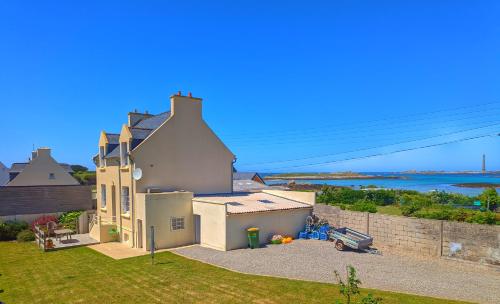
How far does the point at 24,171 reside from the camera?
131 feet

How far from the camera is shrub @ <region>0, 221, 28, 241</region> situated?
25281 mm

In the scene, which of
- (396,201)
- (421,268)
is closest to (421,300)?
(421,268)

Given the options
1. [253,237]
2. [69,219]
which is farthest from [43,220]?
[253,237]

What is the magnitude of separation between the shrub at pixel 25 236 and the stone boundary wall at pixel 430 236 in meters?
24.6

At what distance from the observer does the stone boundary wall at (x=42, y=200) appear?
88.8 feet

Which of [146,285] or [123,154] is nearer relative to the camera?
[146,285]

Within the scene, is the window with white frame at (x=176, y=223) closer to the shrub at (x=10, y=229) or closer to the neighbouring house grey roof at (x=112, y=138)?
the neighbouring house grey roof at (x=112, y=138)

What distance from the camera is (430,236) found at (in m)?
18.2

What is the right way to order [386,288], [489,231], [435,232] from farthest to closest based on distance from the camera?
[435,232], [489,231], [386,288]

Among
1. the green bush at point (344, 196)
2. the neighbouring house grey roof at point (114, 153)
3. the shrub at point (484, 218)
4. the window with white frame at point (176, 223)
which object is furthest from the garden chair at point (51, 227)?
the shrub at point (484, 218)

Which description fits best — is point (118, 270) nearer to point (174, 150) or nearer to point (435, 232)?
point (174, 150)

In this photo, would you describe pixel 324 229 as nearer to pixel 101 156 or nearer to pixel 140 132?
pixel 140 132

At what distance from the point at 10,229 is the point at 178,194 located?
15398 millimetres

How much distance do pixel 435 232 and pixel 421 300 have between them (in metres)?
7.45
